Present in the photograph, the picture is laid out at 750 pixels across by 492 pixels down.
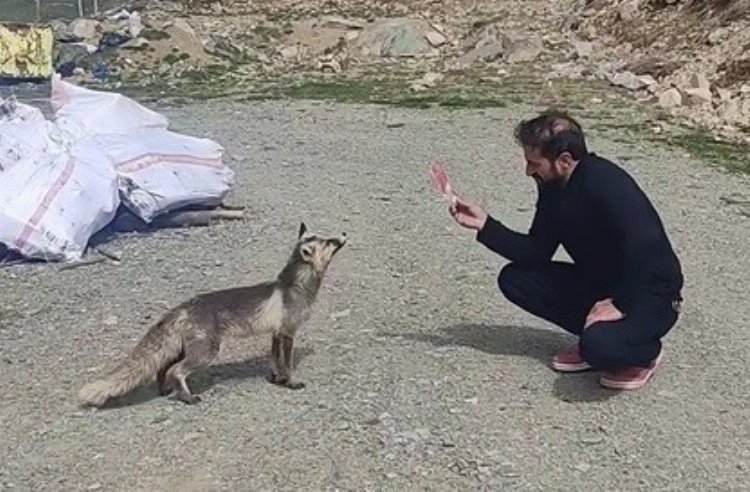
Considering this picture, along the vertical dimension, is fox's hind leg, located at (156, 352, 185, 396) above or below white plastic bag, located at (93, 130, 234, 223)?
above

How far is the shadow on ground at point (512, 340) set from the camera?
5.61 m

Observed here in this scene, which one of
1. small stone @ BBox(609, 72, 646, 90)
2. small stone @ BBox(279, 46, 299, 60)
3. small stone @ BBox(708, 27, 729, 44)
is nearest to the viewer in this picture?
small stone @ BBox(609, 72, 646, 90)

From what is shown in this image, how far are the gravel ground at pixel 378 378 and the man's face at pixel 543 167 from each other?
0.83 meters

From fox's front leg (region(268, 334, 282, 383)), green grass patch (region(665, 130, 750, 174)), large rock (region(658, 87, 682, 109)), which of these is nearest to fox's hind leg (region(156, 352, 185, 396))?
fox's front leg (region(268, 334, 282, 383))

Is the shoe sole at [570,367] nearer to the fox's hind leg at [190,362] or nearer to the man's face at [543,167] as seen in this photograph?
the man's face at [543,167]

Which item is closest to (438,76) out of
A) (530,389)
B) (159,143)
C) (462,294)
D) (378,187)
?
(378,187)

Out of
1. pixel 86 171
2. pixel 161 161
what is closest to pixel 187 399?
pixel 86 171

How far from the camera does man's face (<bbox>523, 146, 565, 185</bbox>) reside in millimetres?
5297

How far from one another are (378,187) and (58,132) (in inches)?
88.1

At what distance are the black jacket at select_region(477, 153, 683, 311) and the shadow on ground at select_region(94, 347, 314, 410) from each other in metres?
1.29

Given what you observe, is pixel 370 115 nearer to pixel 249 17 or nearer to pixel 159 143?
pixel 159 143

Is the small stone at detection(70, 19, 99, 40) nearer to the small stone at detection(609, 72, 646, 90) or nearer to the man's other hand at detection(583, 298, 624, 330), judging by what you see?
the small stone at detection(609, 72, 646, 90)

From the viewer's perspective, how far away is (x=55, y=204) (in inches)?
299

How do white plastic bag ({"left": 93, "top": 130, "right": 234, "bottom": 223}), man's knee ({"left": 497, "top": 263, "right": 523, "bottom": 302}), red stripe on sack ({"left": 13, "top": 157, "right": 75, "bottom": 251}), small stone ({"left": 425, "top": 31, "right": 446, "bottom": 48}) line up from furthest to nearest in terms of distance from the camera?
small stone ({"left": 425, "top": 31, "right": 446, "bottom": 48}) → white plastic bag ({"left": 93, "top": 130, "right": 234, "bottom": 223}) → red stripe on sack ({"left": 13, "top": 157, "right": 75, "bottom": 251}) → man's knee ({"left": 497, "top": 263, "right": 523, "bottom": 302})
